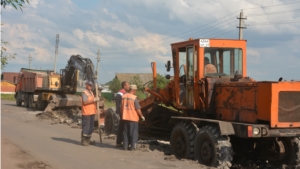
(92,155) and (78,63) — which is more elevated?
(78,63)

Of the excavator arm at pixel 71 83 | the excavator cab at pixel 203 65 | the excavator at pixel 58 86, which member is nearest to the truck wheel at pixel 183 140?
the excavator cab at pixel 203 65

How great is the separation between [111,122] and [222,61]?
572 centimetres

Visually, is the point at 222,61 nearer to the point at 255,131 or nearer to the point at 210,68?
the point at 210,68

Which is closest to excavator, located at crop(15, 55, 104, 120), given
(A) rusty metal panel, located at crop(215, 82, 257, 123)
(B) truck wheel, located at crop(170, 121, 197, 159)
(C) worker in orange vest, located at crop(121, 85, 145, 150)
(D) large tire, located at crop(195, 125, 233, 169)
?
(C) worker in orange vest, located at crop(121, 85, 145, 150)

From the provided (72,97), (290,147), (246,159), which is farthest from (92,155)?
(72,97)

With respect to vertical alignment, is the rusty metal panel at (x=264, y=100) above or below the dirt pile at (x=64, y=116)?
above

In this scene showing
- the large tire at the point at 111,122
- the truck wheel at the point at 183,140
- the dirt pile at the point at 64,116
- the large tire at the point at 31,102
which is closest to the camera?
the truck wheel at the point at 183,140

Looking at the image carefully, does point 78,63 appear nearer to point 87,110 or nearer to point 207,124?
point 87,110

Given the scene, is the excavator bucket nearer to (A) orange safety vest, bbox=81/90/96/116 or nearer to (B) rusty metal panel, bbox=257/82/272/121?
(A) orange safety vest, bbox=81/90/96/116

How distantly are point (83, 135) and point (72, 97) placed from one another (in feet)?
44.4

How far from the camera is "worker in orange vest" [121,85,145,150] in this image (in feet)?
38.8

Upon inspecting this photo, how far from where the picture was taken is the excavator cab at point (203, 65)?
11.0m

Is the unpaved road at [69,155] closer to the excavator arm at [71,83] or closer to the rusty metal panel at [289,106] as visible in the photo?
the rusty metal panel at [289,106]

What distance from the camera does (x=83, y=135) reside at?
1242 cm
